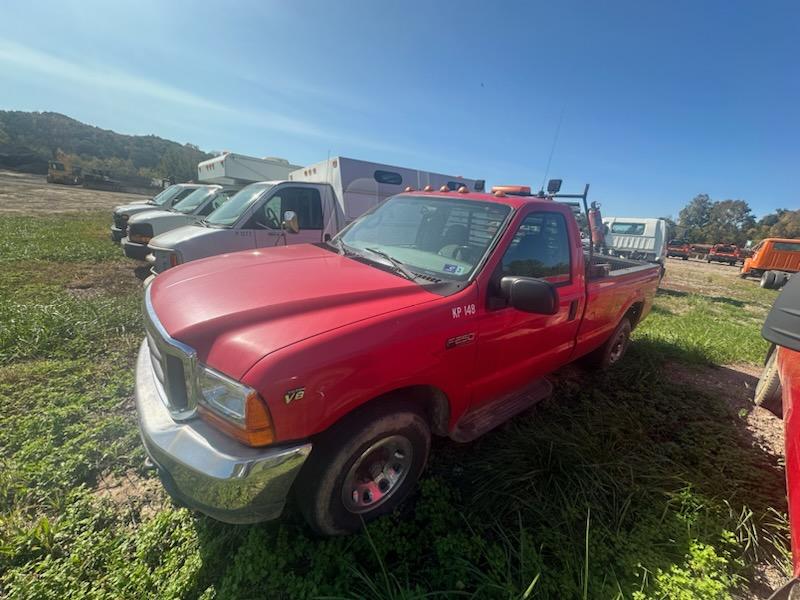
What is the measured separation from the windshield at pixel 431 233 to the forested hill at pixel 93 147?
62.9 meters

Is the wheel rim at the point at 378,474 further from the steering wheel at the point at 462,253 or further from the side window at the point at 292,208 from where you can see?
the side window at the point at 292,208

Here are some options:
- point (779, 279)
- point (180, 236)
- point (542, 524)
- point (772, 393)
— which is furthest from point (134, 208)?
point (772, 393)

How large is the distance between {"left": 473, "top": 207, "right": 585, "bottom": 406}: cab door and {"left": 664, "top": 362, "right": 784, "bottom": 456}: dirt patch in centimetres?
206

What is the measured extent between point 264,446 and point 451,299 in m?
1.23

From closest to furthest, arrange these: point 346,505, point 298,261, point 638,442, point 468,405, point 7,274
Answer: point 346,505 < point 468,405 < point 298,261 < point 638,442 < point 7,274

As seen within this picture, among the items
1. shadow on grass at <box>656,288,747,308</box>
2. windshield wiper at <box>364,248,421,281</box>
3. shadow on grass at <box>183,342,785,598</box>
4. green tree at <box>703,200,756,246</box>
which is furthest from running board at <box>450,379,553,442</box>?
green tree at <box>703,200,756,246</box>

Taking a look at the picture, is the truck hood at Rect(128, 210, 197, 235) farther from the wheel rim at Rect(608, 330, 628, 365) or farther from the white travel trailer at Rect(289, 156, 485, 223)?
the wheel rim at Rect(608, 330, 628, 365)

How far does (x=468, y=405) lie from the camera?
8.00 ft

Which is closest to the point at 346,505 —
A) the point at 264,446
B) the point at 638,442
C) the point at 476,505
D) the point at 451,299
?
the point at 264,446

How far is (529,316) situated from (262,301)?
1812 millimetres

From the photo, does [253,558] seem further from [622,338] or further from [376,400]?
[622,338]

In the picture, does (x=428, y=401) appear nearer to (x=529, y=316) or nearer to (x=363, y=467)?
(x=363, y=467)

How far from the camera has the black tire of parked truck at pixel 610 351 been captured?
415 cm

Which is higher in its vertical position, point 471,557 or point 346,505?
point 346,505
